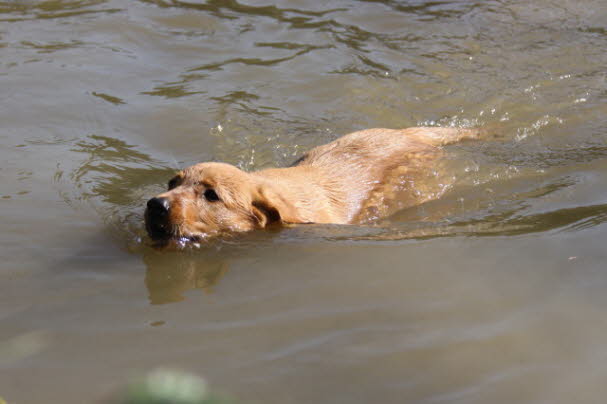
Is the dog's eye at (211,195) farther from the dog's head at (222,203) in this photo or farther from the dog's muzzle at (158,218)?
the dog's muzzle at (158,218)

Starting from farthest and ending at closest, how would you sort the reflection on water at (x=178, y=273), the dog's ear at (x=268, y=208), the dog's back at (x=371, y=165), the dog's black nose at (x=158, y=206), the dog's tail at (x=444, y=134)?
the dog's tail at (x=444, y=134)
the dog's back at (x=371, y=165)
the dog's ear at (x=268, y=208)
the dog's black nose at (x=158, y=206)
the reflection on water at (x=178, y=273)

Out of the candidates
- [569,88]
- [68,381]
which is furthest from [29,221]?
[569,88]

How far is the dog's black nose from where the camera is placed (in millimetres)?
5180

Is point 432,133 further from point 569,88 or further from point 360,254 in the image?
point 360,254

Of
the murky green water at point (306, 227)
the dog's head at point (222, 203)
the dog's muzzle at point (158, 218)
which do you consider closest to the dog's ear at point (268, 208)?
the dog's head at point (222, 203)

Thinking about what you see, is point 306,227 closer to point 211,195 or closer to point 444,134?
point 211,195

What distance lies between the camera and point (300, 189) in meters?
5.99

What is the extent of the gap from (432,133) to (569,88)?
2360 millimetres

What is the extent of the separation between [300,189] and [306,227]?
0.59 m

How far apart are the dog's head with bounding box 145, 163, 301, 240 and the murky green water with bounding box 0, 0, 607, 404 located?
260 millimetres

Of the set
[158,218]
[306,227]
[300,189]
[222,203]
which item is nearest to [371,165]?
[300,189]

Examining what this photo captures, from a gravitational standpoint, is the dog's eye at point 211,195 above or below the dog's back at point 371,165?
above

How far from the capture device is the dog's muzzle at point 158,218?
5.19 m

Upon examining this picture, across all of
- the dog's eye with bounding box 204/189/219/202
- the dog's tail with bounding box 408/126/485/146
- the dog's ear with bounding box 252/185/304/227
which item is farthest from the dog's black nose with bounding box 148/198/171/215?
the dog's tail with bounding box 408/126/485/146
